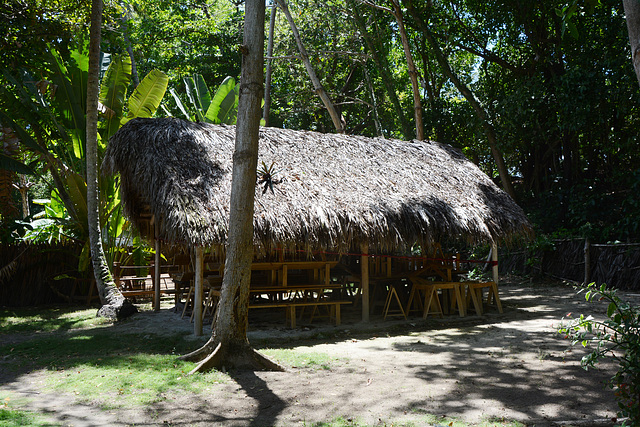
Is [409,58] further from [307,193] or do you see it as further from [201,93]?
[307,193]

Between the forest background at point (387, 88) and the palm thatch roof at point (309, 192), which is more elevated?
the forest background at point (387, 88)

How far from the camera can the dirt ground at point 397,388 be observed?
13.2ft

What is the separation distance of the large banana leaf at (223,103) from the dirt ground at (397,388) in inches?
227

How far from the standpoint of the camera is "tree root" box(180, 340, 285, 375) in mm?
5330

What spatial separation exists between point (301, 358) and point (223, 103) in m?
7.52

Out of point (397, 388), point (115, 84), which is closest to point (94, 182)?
point (115, 84)

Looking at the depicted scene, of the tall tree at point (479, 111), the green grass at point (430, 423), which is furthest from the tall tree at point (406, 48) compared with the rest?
the green grass at point (430, 423)

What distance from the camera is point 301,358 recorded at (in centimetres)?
608

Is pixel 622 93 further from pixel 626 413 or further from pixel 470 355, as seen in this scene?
pixel 626 413

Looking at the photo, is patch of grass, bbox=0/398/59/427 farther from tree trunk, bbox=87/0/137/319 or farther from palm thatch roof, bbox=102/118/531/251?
tree trunk, bbox=87/0/137/319

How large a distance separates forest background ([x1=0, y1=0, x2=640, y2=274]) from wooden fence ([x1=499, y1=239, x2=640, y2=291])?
0.47 meters

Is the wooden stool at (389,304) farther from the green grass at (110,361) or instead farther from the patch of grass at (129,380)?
the patch of grass at (129,380)

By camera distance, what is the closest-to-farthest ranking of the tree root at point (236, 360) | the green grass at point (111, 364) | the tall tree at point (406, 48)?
the green grass at point (111, 364)
the tree root at point (236, 360)
the tall tree at point (406, 48)

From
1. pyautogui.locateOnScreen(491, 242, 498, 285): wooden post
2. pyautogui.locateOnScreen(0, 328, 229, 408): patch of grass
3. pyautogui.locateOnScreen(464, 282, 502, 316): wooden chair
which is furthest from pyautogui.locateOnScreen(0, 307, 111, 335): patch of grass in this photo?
pyautogui.locateOnScreen(491, 242, 498, 285): wooden post
